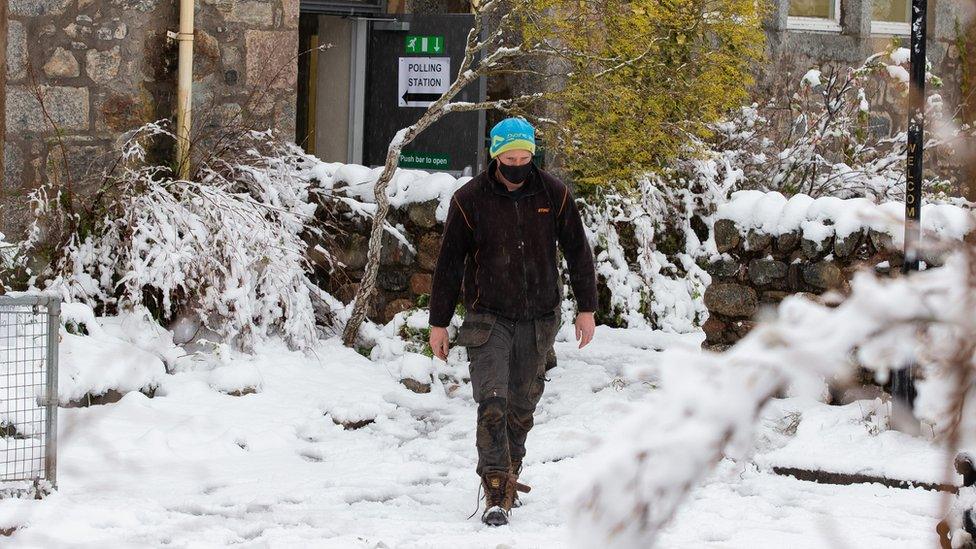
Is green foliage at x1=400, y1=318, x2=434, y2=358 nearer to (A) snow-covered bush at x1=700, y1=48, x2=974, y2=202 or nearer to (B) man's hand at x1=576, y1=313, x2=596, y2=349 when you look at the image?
(A) snow-covered bush at x1=700, y1=48, x2=974, y2=202

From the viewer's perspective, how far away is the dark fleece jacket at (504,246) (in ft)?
18.1

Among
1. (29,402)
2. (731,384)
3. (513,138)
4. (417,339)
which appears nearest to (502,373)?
(513,138)

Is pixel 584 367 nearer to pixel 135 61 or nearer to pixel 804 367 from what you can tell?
pixel 135 61

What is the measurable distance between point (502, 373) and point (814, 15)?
830 centimetres

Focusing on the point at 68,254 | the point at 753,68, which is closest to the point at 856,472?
the point at 68,254

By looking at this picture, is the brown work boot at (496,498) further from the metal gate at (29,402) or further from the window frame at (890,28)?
the window frame at (890,28)

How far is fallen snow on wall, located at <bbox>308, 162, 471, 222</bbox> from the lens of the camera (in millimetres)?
8578

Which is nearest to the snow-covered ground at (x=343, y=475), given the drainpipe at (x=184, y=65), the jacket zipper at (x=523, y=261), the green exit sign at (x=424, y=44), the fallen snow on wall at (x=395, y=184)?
the jacket zipper at (x=523, y=261)

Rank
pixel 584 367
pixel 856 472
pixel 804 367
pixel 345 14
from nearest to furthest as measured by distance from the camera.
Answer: pixel 804 367, pixel 856 472, pixel 584 367, pixel 345 14

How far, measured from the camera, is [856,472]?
594 cm

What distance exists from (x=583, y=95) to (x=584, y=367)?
1.67m

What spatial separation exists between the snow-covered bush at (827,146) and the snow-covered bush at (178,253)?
2.84m

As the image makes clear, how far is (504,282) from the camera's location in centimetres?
550

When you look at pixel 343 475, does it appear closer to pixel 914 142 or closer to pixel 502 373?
pixel 502 373
